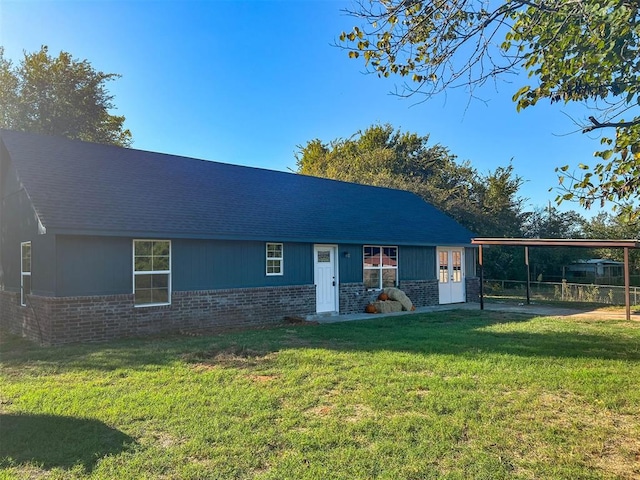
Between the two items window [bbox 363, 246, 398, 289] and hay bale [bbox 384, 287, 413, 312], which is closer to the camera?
hay bale [bbox 384, 287, 413, 312]

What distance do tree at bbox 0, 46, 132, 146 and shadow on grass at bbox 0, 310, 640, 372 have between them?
2128 centimetres

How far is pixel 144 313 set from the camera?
10.8 meters

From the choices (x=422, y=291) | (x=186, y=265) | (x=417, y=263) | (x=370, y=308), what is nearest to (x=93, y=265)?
(x=186, y=265)

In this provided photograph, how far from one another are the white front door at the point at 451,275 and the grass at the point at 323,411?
31.6 ft

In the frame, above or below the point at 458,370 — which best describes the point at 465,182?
above

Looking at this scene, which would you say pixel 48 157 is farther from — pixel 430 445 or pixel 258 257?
pixel 430 445

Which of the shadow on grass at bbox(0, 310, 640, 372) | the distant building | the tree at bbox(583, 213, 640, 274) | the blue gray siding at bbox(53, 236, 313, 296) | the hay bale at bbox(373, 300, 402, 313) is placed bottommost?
the shadow on grass at bbox(0, 310, 640, 372)

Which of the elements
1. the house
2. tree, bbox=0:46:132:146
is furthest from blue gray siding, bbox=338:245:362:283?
tree, bbox=0:46:132:146

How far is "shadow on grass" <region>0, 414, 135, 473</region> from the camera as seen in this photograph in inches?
151

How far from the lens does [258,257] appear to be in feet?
43.2

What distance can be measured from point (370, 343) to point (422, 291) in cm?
888

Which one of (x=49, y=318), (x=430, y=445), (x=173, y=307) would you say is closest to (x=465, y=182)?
(x=173, y=307)

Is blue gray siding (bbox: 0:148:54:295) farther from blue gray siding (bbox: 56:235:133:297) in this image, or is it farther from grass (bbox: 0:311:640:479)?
grass (bbox: 0:311:640:479)

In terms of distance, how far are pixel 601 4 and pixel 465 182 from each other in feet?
107
